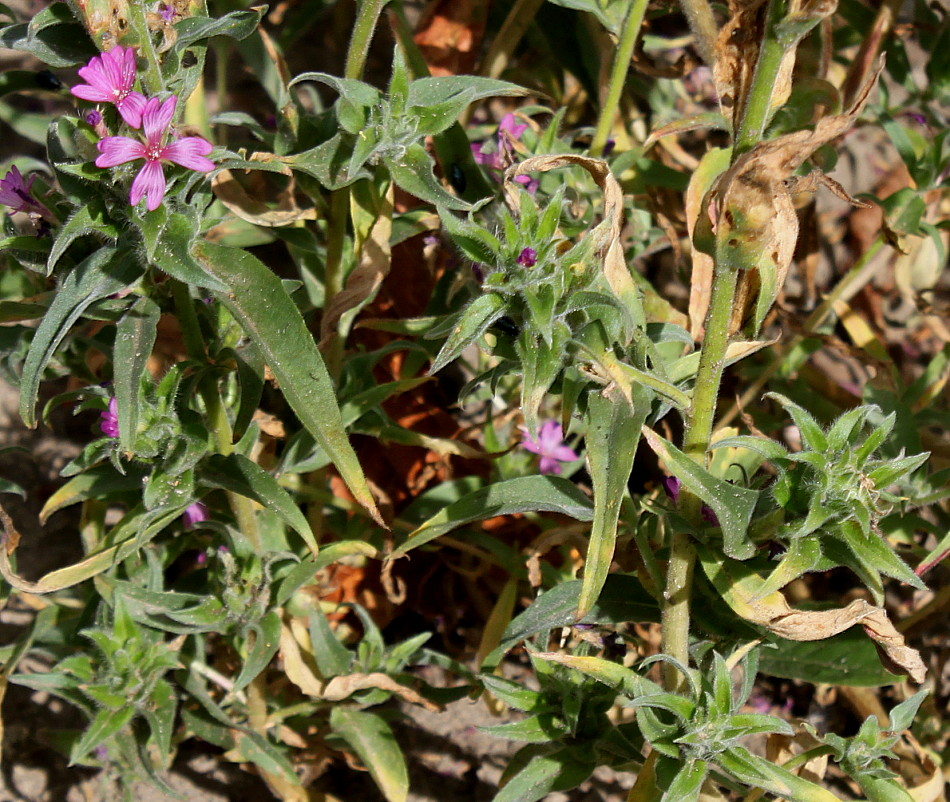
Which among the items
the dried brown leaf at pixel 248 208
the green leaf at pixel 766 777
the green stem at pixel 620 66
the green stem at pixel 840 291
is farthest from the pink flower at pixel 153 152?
the green stem at pixel 840 291

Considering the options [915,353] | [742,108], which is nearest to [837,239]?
[915,353]

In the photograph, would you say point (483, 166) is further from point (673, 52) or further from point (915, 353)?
point (915, 353)

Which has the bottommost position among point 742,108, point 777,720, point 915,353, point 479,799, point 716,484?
point 479,799

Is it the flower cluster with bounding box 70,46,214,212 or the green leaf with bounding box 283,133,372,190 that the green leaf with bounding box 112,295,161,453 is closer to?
the flower cluster with bounding box 70,46,214,212

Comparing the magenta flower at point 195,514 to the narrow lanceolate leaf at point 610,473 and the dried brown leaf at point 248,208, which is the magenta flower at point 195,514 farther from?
the narrow lanceolate leaf at point 610,473

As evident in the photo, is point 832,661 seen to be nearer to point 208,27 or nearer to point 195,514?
point 195,514
